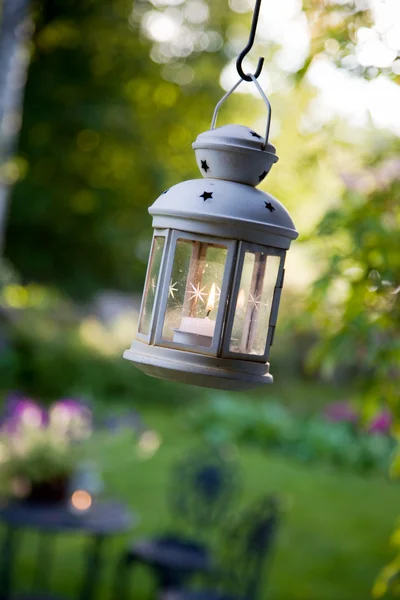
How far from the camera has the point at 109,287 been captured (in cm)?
1349

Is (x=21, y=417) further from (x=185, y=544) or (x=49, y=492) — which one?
(x=185, y=544)

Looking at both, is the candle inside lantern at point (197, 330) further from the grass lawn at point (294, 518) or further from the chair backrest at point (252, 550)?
the grass lawn at point (294, 518)

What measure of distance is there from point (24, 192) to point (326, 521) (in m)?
6.19

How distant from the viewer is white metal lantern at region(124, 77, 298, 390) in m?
1.56

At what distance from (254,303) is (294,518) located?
6.60 m

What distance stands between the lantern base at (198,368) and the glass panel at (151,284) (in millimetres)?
102

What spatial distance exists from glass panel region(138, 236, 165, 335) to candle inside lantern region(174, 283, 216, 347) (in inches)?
3.7

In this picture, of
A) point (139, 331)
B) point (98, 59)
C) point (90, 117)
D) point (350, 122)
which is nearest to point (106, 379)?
point (90, 117)

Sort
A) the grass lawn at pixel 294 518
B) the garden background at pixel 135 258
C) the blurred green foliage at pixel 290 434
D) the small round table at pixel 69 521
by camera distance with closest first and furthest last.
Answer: the small round table at pixel 69 521
the grass lawn at pixel 294 518
the garden background at pixel 135 258
the blurred green foliage at pixel 290 434

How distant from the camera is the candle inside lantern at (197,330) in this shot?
1.60 m

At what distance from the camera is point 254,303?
65.8 inches

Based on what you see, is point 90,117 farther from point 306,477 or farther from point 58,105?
point 306,477

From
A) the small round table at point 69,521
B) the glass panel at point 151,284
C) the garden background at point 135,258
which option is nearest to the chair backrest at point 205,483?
the small round table at point 69,521

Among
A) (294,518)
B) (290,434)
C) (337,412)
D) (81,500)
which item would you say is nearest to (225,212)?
(81,500)
